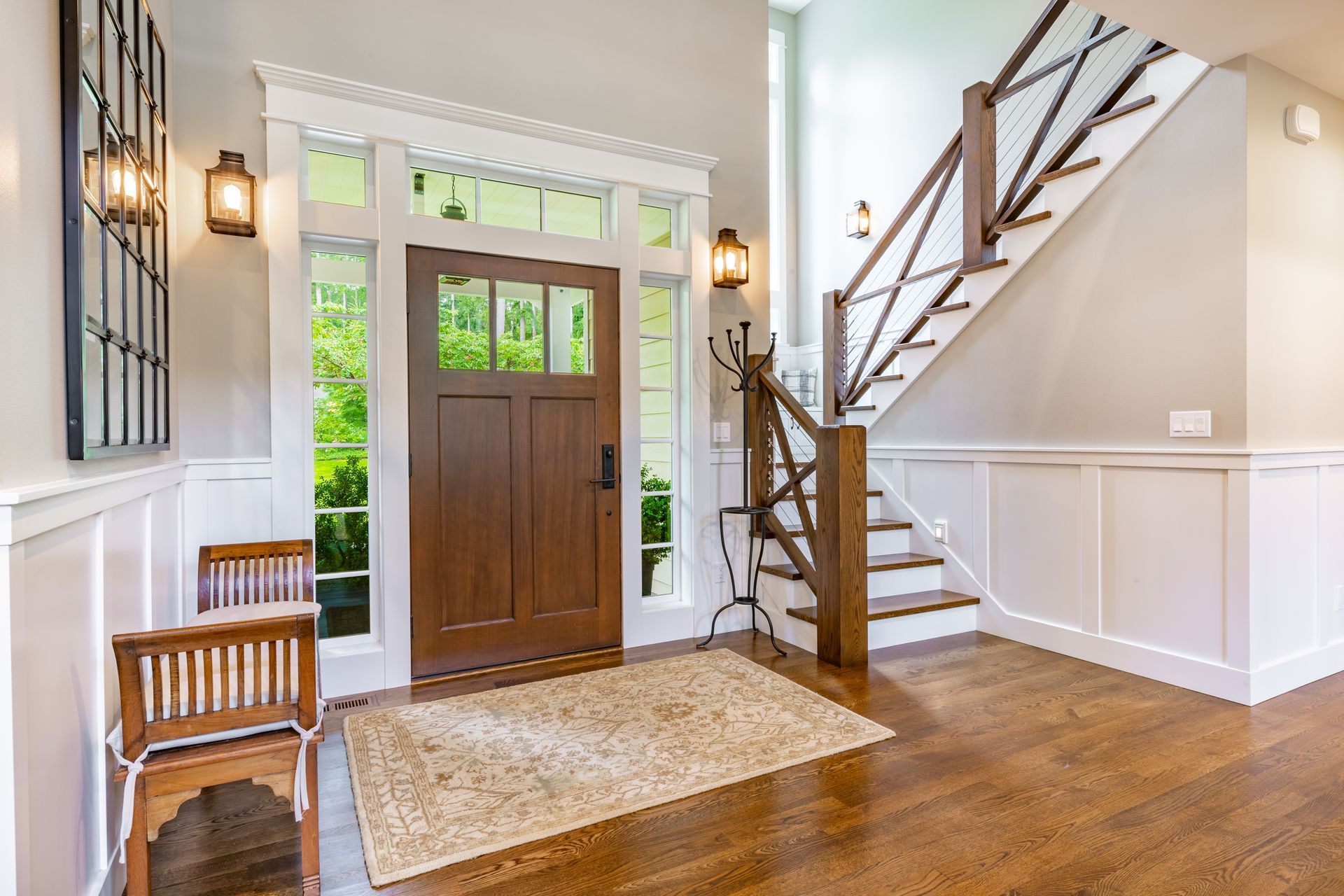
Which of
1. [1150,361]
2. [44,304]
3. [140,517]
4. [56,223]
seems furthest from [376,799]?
[1150,361]

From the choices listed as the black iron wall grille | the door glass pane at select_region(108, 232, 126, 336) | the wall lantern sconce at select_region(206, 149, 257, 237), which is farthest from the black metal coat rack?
the door glass pane at select_region(108, 232, 126, 336)

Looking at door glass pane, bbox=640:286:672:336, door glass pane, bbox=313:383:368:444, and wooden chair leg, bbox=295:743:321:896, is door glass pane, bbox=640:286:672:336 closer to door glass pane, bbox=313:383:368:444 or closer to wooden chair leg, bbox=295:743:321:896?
door glass pane, bbox=313:383:368:444

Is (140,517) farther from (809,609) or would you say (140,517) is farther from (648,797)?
(809,609)

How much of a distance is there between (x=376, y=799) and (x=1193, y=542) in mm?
3417

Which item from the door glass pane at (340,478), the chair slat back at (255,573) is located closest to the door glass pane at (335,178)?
the door glass pane at (340,478)

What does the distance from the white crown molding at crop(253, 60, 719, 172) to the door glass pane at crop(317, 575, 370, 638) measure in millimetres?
2233

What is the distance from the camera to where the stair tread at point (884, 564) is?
3945 millimetres

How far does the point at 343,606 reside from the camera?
10.8ft

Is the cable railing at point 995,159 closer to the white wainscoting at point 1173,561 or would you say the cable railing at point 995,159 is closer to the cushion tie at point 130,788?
the white wainscoting at point 1173,561

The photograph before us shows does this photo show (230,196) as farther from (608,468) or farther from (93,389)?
(608,468)

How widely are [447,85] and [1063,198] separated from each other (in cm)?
313

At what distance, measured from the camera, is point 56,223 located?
1564 mm

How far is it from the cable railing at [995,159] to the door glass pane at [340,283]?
9.57ft

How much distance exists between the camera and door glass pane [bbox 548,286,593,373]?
144 inches
